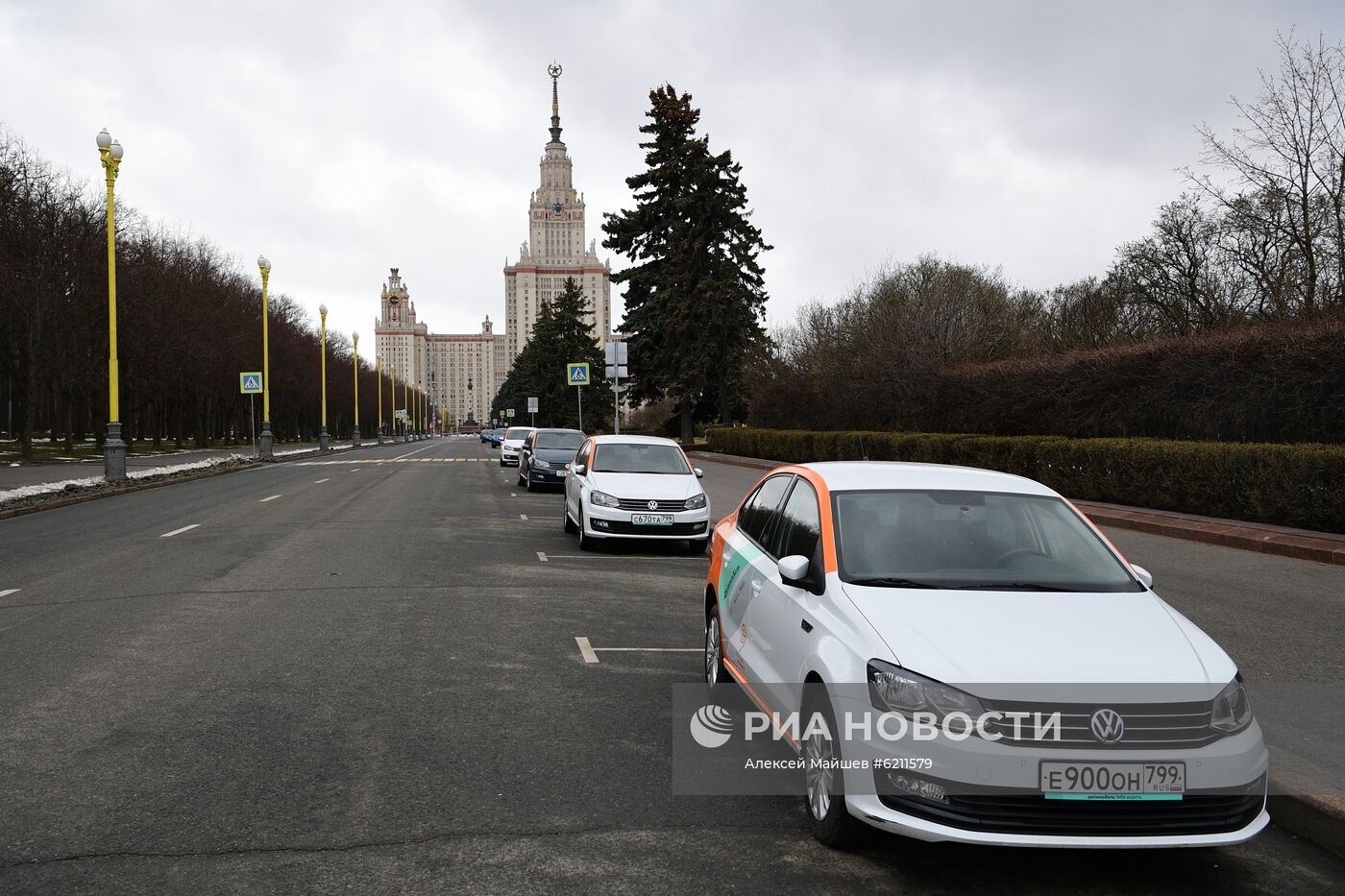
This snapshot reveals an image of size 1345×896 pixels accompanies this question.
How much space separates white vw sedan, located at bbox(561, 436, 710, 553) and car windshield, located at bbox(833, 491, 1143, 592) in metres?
8.68

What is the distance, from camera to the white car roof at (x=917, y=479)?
518 cm

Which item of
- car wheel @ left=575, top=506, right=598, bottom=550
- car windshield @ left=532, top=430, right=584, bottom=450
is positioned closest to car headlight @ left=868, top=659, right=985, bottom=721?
car wheel @ left=575, top=506, right=598, bottom=550

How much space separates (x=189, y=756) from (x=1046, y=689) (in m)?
3.88

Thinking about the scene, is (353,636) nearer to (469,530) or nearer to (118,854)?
(118,854)

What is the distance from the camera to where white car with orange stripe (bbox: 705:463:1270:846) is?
3475 millimetres

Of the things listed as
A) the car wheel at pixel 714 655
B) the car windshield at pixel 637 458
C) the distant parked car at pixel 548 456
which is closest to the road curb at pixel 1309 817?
the car wheel at pixel 714 655

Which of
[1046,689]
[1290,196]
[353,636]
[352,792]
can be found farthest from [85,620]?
[1290,196]

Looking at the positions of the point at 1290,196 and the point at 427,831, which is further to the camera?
the point at 1290,196

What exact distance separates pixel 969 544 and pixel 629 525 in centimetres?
903

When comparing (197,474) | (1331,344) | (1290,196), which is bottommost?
(197,474)

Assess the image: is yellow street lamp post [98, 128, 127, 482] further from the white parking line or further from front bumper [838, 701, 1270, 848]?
front bumper [838, 701, 1270, 848]

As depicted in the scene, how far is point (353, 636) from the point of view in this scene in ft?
25.7

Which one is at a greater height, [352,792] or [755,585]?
[755,585]

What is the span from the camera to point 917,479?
17.4 feet
